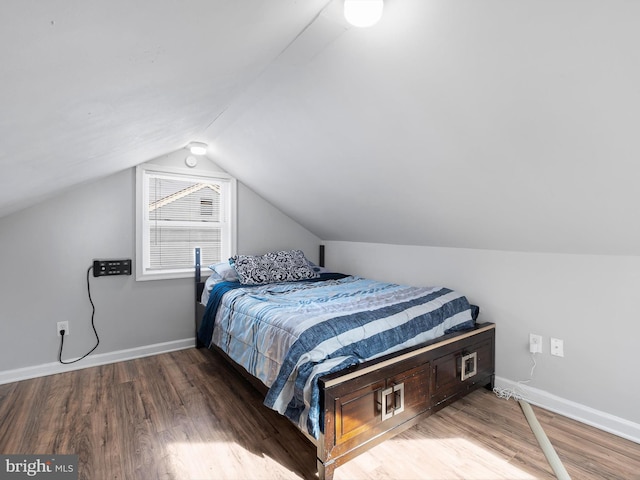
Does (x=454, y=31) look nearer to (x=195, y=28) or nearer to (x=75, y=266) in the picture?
(x=195, y=28)

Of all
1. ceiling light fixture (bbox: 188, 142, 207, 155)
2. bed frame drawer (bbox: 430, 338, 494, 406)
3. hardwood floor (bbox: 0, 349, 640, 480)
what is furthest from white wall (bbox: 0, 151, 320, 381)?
bed frame drawer (bbox: 430, 338, 494, 406)

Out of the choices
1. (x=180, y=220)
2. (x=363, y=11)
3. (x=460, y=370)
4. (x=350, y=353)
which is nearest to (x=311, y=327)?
(x=350, y=353)

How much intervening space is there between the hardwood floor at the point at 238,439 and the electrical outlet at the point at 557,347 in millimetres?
414

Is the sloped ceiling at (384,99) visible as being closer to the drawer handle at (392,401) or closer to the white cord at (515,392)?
the white cord at (515,392)

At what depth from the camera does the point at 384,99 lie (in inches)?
71.5

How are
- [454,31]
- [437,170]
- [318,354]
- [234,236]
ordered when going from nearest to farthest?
[454,31]
[318,354]
[437,170]
[234,236]

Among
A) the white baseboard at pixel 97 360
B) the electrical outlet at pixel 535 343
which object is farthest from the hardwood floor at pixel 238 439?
the electrical outlet at pixel 535 343

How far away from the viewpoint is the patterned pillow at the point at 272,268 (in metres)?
3.29

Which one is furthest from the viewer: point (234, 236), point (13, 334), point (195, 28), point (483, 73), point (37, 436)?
point (234, 236)

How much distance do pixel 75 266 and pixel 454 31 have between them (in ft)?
11.1

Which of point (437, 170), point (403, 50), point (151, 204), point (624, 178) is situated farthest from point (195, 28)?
point (151, 204)

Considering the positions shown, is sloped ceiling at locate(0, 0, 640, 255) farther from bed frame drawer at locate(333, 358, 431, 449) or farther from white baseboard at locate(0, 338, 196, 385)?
white baseboard at locate(0, 338, 196, 385)

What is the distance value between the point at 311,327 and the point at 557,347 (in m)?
1.81

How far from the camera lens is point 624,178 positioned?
1.59 meters
